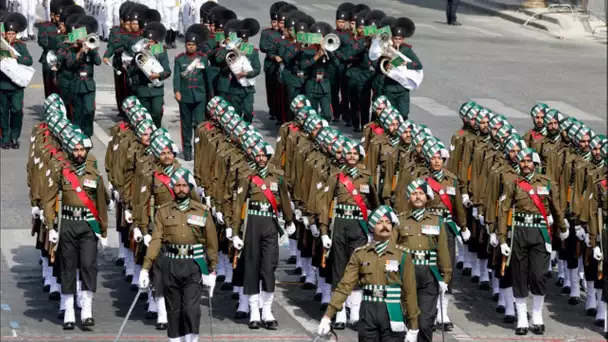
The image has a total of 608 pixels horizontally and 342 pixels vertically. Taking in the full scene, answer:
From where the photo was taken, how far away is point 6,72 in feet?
109

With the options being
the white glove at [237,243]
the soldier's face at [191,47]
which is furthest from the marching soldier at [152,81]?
the white glove at [237,243]

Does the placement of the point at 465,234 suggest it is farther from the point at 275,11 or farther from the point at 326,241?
the point at 275,11

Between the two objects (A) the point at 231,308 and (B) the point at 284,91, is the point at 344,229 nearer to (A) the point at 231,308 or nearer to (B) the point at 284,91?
(A) the point at 231,308

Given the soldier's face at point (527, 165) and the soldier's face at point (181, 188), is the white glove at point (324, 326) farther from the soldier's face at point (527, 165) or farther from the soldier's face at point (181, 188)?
the soldier's face at point (527, 165)

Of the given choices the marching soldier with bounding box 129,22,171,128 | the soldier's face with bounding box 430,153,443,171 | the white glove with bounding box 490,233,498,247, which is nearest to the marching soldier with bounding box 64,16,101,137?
the marching soldier with bounding box 129,22,171,128

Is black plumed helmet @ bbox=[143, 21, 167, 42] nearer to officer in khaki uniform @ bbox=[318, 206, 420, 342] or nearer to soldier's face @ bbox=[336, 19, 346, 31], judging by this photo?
soldier's face @ bbox=[336, 19, 346, 31]

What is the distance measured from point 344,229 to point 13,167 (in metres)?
10.8

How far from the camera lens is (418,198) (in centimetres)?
2091

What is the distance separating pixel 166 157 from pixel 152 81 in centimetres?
941

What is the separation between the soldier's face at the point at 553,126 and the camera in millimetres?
25719

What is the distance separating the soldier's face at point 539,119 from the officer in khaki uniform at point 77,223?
6736 millimetres

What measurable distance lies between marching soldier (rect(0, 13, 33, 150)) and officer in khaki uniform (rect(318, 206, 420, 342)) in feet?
51.3

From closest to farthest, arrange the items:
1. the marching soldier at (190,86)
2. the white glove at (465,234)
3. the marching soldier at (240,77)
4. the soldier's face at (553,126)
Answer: the white glove at (465,234), the soldier's face at (553,126), the marching soldier at (190,86), the marching soldier at (240,77)

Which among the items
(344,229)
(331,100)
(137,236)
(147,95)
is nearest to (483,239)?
(344,229)
